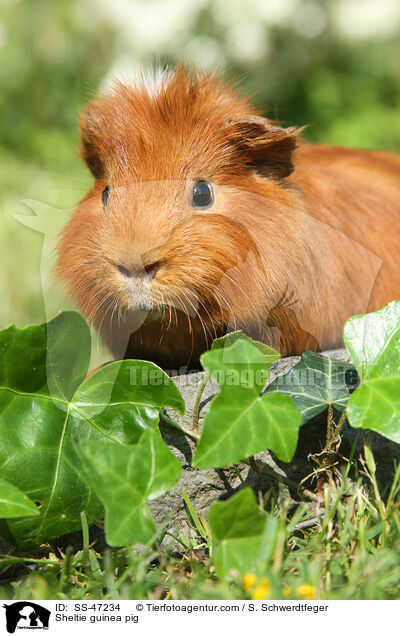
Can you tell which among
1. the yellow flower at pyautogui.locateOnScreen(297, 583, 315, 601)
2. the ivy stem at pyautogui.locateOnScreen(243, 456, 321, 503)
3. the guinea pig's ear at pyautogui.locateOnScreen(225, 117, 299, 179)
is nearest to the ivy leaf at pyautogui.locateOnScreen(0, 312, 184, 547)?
the ivy stem at pyautogui.locateOnScreen(243, 456, 321, 503)

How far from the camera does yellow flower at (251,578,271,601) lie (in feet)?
5.10

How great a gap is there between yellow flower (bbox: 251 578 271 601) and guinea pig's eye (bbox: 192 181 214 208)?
4.14 feet

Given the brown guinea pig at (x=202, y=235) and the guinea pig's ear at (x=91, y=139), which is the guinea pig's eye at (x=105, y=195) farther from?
the guinea pig's ear at (x=91, y=139)

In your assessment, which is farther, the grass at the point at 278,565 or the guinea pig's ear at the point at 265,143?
the guinea pig's ear at the point at 265,143

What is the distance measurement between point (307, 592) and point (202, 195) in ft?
4.44

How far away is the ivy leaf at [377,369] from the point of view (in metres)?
1.82

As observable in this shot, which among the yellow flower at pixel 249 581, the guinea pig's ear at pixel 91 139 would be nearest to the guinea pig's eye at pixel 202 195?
the guinea pig's ear at pixel 91 139

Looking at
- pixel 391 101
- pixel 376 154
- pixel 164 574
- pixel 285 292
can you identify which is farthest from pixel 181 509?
pixel 391 101

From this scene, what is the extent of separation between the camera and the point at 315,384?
2066 millimetres

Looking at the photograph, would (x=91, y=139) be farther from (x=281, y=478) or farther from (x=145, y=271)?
(x=281, y=478)

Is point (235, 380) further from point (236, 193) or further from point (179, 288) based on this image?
point (236, 193)

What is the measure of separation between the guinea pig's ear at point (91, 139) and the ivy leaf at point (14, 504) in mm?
1336

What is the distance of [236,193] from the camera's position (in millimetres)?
2279
